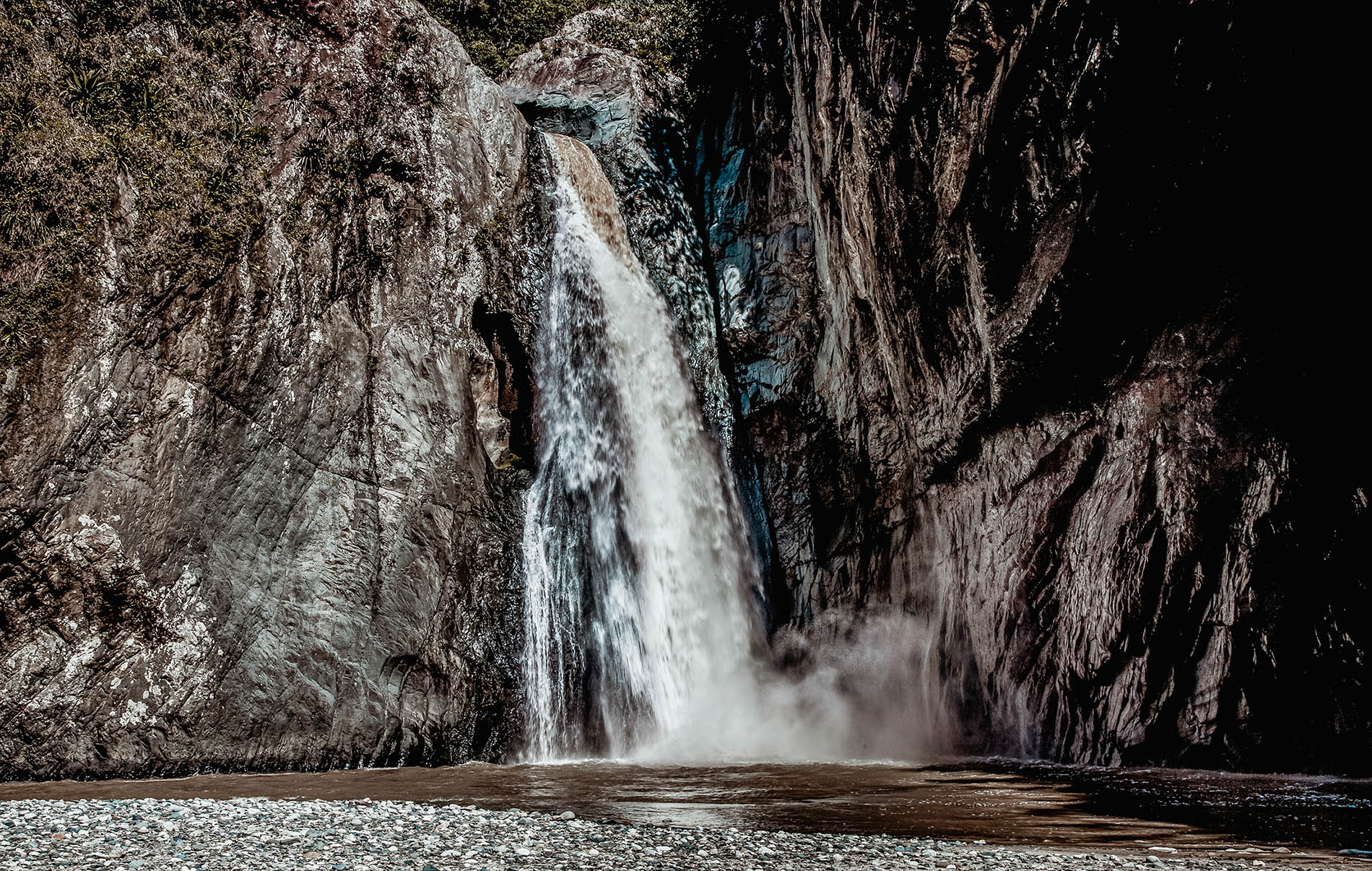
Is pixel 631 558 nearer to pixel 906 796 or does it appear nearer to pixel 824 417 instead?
pixel 824 417

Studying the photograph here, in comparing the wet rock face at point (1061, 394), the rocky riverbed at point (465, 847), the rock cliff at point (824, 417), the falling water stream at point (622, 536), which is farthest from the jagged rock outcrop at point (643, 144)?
the rocky riverbed at point (465, 847)

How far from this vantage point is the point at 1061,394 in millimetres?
9570

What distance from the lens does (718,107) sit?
14117mm

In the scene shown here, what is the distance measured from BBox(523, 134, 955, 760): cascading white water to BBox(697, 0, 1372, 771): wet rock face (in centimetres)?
104

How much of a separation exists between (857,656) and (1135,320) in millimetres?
4990

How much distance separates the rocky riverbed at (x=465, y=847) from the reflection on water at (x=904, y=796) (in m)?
0.39

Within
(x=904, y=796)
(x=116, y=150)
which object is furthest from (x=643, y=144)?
(x=904, y=796)

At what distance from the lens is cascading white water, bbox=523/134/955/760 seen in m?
10.5

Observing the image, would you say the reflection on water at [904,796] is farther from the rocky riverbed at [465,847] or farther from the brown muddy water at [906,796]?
the rocky riverbed at [465,847]

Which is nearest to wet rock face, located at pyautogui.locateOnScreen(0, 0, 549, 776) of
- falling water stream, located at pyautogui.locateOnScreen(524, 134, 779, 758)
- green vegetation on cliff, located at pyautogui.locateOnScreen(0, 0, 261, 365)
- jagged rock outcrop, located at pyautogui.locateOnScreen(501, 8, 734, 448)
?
green vegetation on cliff, located at pyautogui.locateOnScreen(0, 0, 261, 365)

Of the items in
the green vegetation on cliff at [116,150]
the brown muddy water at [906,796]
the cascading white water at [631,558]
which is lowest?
the brown muddy water at [906,796]

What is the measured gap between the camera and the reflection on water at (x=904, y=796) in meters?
5.05

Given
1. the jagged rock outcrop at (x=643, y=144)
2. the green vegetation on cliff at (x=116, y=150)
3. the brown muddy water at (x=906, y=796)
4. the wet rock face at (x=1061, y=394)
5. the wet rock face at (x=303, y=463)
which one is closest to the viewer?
the brown muddy water at (x=906, y=796)

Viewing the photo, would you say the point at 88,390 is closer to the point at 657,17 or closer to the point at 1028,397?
the point at 1028,397
